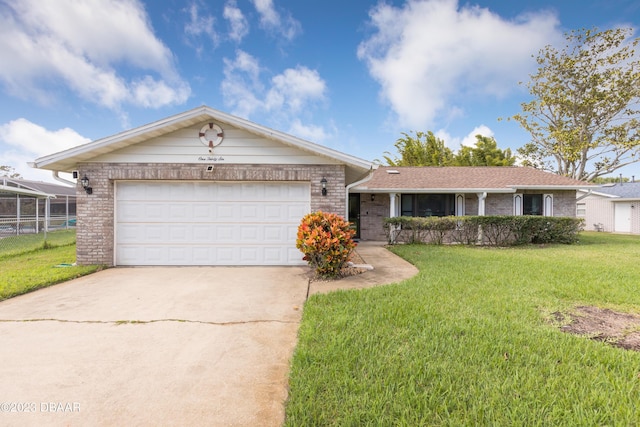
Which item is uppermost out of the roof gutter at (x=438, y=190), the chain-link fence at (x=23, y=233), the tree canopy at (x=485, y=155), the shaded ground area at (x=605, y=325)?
the tree canopy at (x=485, y=155)

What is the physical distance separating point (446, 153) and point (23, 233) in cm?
3056

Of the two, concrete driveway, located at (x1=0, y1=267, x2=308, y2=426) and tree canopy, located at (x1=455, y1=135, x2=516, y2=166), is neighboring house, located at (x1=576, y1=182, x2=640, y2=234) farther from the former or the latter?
concrete driveway, located at (x1=0, y1=267, x2=308, y2=426)

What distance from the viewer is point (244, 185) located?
7.25 m

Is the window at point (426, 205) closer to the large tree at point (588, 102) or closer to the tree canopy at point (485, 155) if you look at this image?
the large tree at point (588, 102)

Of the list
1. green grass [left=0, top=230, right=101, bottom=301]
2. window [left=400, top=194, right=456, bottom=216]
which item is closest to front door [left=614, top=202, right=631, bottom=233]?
window [left=400, top=194, right=456, bottom=216]

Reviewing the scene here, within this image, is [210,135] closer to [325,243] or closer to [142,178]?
[142,178]

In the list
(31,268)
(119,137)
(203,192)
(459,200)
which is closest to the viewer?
(119,137)

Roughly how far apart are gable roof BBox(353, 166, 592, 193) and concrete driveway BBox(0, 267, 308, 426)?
8.71 m

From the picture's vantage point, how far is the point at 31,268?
671cm

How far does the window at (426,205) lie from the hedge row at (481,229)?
8.30ft

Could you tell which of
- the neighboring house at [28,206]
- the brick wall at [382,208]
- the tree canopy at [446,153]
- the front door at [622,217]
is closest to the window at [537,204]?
the brick wall at [382,208]

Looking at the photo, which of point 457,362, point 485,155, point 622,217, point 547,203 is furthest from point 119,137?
point 485,155

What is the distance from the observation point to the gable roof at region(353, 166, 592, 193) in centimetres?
1266

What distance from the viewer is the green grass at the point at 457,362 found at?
2.00m
